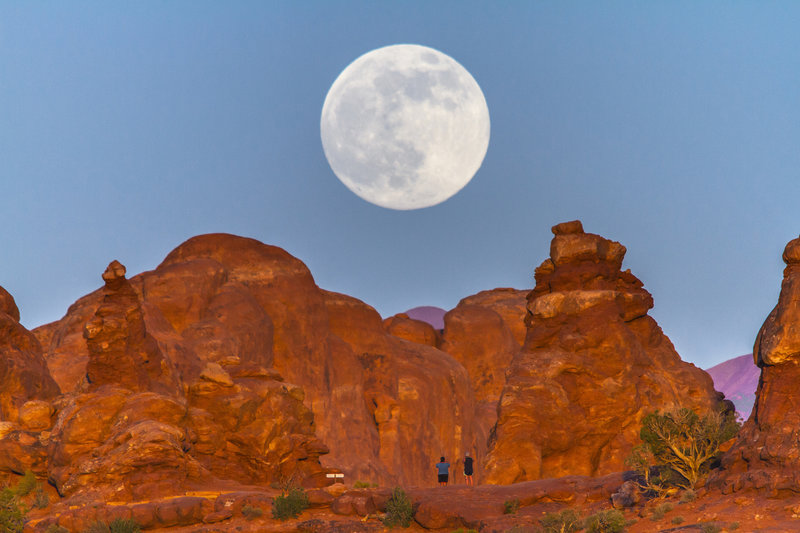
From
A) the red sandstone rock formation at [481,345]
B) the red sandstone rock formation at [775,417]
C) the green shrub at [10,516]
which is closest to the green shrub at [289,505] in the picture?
the green shrub at [10,516]

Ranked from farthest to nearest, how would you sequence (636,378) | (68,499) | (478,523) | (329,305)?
1. (329,305)
2. (636,378)
3. (68,499)
4. (478,523)

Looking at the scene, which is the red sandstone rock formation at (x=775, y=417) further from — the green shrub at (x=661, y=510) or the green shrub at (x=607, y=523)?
the green shrub at (x=607, y=523)

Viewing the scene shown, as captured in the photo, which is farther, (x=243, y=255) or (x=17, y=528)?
(x=243, y=255)

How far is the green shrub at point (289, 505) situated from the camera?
30.8 metres

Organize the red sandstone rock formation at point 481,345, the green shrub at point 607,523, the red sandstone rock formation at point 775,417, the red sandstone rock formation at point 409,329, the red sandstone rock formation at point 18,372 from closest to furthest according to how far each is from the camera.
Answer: the red sandstone rock formation at point 775,417, the green shrub at point 607,523, the red sandstone rock formation at point 18,372, the red sandstone rock formation at point 409,329, the red sandstone rock formation at point 481,345

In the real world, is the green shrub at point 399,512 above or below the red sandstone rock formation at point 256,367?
below

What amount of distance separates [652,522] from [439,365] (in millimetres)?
52753

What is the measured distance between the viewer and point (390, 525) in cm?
2969

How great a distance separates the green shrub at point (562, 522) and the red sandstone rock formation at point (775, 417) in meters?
4.04

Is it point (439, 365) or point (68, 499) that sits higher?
point (439, 365)

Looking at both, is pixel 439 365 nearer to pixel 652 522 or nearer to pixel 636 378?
pixel 636 378

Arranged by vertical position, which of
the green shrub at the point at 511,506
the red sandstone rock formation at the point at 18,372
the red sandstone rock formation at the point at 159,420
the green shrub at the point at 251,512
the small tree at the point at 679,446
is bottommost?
the green shrub at the point at 511,506

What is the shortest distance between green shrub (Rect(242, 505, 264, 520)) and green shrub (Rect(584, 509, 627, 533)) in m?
12.7

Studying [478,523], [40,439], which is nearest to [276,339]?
[40,439]
